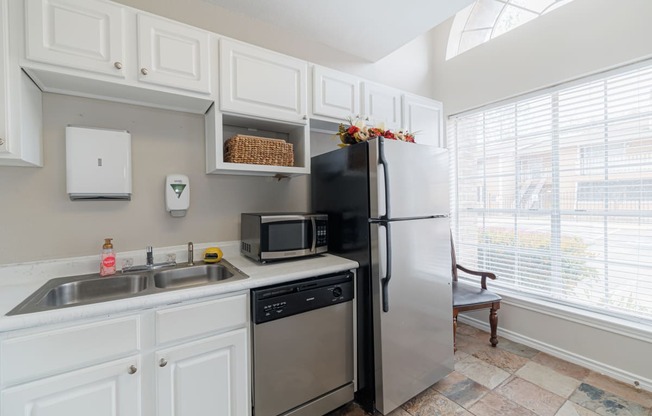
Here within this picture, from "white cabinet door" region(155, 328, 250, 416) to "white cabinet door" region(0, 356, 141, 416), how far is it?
10 centimetres

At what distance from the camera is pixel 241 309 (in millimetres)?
1403

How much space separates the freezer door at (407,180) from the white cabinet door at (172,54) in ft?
3.66

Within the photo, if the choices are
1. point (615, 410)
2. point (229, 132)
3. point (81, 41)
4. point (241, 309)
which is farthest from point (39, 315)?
point (615, 410)

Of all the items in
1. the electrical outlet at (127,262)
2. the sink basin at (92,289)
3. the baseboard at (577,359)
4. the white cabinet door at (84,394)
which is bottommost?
the baseboard at (577,359)

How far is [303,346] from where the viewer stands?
5.07 ft

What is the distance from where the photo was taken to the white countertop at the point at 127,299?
1.04m

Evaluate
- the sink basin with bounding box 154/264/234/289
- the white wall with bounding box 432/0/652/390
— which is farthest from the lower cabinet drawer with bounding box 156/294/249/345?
the white wall with bounding box 432/0/652/390

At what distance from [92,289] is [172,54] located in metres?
1.40

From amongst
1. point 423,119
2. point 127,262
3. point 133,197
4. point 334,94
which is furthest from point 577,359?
point 133,197

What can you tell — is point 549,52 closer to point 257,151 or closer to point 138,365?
point 257,151

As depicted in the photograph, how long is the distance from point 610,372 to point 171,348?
115 inches

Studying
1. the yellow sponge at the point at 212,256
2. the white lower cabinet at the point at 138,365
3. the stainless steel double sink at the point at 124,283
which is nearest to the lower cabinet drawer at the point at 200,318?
the white lower cabinet at the point at 138,365

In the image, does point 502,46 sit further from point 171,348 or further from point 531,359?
point 171,348

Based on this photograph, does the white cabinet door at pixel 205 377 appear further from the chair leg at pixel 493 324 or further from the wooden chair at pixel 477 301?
the chair leg at pixel 493 324
